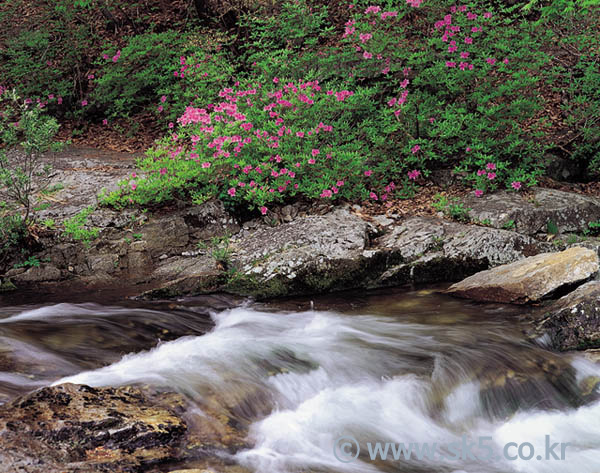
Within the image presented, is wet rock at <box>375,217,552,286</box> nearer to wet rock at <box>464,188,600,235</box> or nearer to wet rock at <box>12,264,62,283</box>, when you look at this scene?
wet rock at <box>464,188,600,235</box>

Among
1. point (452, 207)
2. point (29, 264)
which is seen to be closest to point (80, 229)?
point (29, 264)

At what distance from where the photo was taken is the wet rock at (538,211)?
18.7ft

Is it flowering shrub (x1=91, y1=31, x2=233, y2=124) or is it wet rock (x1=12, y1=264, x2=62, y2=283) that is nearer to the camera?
wet rock (x1=12, y1=264, x2=62, y2=283)

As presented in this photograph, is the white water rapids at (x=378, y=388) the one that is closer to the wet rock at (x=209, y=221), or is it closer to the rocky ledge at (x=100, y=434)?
the rocky ledge at (x=100, y=434)

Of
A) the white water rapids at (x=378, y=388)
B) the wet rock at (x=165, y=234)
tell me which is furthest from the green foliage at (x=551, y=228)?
the wet rock at (x=165, y=234)

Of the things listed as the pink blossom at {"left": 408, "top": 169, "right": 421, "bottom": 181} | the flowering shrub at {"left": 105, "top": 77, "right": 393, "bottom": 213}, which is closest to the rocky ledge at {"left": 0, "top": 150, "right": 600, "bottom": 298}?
the flowering shrub at {"left": 105, "top": 77, "right": 393, "bottom": 213}

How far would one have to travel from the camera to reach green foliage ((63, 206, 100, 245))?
18.6 feet

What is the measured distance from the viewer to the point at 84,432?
8.27 feet

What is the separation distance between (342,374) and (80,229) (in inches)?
137

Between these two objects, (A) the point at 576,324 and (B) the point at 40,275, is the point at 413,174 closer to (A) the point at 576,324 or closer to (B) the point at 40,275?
(A) the point at 576,324

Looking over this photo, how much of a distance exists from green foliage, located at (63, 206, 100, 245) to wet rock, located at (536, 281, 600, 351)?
4.42 m

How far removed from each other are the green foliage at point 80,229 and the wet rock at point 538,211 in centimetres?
414

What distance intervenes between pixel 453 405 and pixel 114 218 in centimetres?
422

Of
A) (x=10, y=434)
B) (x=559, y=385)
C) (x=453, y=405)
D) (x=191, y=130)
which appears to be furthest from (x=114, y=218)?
(x=559, y=385)
